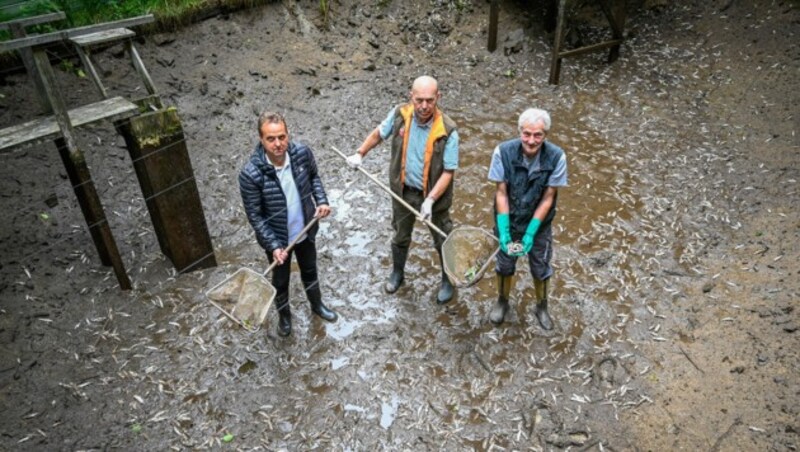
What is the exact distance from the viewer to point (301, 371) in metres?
4.80

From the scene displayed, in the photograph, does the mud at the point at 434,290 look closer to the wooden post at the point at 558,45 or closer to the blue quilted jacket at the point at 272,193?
the wooden post at the point at 558,45

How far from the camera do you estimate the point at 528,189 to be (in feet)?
14.5

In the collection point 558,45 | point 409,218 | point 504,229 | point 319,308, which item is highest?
point 558,45

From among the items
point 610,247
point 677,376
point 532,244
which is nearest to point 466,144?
point 610,247

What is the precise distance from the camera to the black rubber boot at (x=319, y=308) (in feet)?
17.0

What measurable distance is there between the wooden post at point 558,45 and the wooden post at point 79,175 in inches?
286

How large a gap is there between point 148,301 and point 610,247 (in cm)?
Answer: 486

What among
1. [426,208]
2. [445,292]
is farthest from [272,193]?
[445,292]

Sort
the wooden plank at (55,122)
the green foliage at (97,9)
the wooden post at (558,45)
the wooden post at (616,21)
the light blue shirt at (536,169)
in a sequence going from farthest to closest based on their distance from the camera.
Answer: the wooden post at (616,21), the wooden post at (558,45), the green foliage at (97,9), the wooden plank at (55,122), the light blue shirt at (536,169)

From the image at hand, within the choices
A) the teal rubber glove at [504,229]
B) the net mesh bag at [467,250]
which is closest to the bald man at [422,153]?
the net mesh bag at [467,250]

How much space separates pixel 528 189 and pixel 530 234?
0.36m

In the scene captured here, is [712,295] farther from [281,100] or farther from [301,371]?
[281,100]

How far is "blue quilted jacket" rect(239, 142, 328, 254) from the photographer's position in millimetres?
4129

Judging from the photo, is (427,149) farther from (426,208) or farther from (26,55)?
(26,55)
